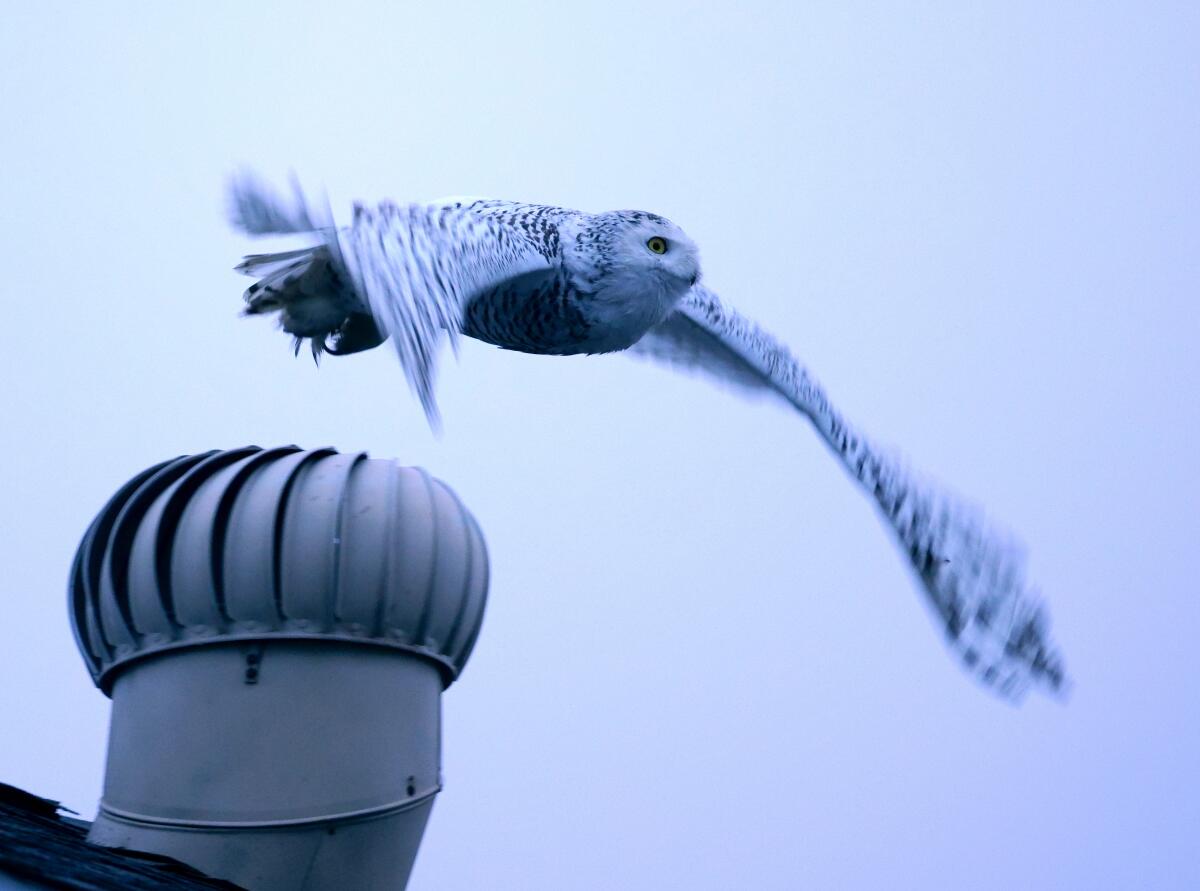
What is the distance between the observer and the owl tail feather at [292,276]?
7562 mm

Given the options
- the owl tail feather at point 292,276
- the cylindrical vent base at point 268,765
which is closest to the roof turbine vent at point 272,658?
the cylindrical vent base at point 268,765

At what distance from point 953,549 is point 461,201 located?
3.36 meters

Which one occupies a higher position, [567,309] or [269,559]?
[567,309]

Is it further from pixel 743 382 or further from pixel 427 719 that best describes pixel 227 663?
pixel 743 382

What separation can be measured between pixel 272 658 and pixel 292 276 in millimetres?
2029

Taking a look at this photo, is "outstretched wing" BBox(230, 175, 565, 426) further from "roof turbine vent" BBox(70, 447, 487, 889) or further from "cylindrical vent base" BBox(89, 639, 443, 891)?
"cylindrical vent base" BBox(89, 639, 443, 891)

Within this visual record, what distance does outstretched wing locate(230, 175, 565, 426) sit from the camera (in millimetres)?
6113

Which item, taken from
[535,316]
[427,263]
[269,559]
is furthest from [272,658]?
[535,316]

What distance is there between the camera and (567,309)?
Result: 24.3ft

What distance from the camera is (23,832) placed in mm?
5711

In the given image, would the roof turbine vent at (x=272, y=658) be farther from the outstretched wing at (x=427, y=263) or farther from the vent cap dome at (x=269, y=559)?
the outstretched wing at (x=427, y=263)

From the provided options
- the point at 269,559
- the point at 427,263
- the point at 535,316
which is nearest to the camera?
the point at 427,263

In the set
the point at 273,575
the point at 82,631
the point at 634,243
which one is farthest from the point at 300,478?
the point at 634,243

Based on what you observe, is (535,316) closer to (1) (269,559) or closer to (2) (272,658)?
(1) (269,559)
